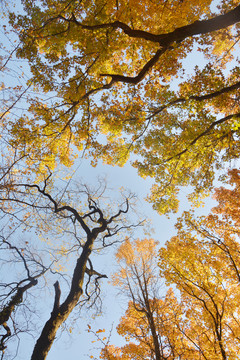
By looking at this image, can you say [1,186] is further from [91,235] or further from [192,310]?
[192,310]

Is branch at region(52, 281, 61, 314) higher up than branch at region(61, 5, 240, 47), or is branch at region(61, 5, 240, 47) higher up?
branch at region(61, 5, 240, 47)

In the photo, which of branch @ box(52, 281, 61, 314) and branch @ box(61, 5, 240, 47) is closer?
branch @ box(61, 5, 240, 47)

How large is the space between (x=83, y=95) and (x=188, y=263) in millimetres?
6691

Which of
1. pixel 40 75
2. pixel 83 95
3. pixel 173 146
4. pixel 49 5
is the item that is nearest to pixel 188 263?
pixel 173 146

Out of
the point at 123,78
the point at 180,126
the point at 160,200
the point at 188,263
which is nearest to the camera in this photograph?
the point at 123,78

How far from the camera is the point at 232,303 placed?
6.19 m

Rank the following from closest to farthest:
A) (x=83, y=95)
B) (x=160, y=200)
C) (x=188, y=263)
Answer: (x=83, y=95), (x=188, y=263), (x=160, y=200)

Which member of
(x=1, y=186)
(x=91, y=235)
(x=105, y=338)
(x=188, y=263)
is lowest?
(x=105, y=338)

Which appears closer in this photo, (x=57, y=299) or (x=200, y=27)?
(x=200, y=27)

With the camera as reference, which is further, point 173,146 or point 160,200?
point 160,200

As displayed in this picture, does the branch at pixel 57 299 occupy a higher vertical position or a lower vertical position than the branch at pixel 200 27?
lower

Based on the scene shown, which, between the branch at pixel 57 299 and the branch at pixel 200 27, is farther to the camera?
the branch at pixel 57 299

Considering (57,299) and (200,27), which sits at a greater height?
(200,27)

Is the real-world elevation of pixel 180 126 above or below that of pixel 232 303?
above
